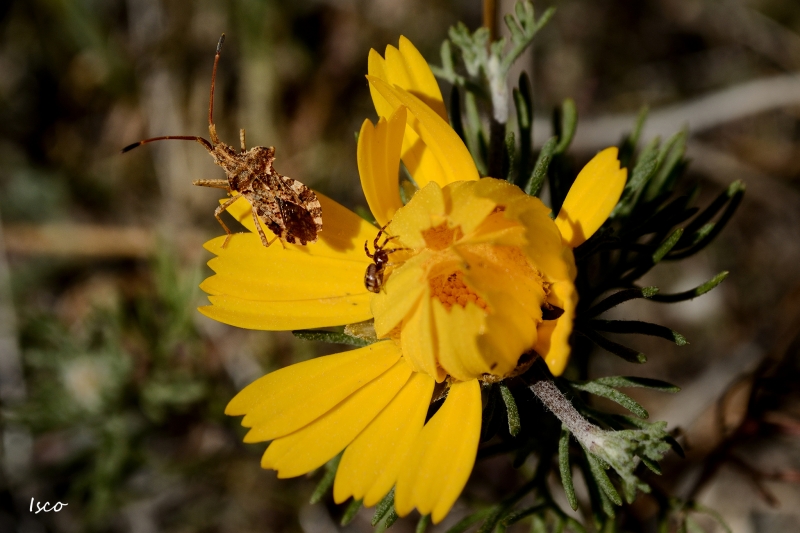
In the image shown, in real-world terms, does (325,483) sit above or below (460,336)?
below

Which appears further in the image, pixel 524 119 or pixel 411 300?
pixel 524 119

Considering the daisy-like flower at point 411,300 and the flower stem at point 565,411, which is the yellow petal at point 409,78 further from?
the flower stem at point 565,411

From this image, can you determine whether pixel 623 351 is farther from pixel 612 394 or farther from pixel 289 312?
pixel 289 312

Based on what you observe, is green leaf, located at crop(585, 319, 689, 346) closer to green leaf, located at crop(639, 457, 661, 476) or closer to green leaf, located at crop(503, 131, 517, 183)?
green leaf, located at crop(639, 457, 661, 476)

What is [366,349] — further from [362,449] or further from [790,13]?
[790,13]

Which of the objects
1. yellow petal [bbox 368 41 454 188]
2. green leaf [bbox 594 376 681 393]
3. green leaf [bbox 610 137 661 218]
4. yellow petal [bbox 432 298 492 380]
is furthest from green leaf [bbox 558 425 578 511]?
yellow petal [bbox 368 41 454 188]
